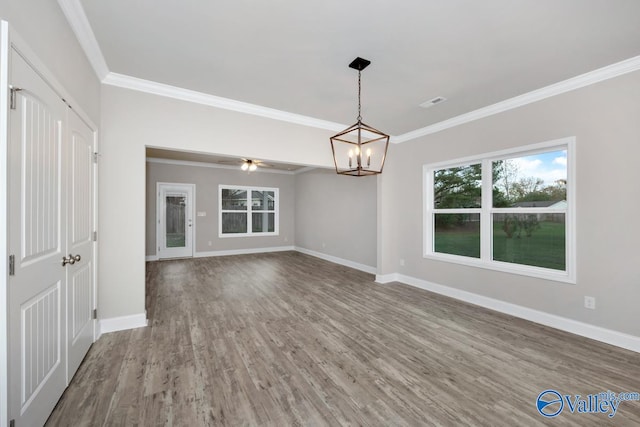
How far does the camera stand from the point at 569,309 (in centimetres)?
307

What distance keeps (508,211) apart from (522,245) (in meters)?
0.49

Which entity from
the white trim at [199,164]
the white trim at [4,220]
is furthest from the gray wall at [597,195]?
the white trim at [199,164]

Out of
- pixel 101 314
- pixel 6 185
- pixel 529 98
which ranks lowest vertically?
pixel 101 314

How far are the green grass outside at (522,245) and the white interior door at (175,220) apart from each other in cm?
663

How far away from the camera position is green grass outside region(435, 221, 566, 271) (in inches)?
129

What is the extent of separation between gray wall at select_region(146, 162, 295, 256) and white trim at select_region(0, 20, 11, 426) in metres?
6.54

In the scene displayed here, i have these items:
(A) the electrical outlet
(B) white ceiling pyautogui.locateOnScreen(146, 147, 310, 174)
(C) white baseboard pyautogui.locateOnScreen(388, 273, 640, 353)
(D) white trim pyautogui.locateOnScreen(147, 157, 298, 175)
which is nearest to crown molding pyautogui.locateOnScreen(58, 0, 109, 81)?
(B) white ceiling pyautogui.locateOnScreen(146, 147, 310, 174)

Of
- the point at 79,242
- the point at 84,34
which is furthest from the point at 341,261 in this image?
the point at 84,34

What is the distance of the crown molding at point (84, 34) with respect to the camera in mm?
1965

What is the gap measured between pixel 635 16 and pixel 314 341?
3826mm

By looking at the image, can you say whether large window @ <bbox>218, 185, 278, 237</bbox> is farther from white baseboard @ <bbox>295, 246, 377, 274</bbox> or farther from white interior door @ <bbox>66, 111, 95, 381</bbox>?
white interior door @ <bbox>66, 111, 95, 381</bbox>

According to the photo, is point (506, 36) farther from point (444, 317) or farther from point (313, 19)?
point (444, 317)

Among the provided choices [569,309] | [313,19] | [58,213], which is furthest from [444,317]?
[58,213]

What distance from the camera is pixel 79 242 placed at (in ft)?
7.59
